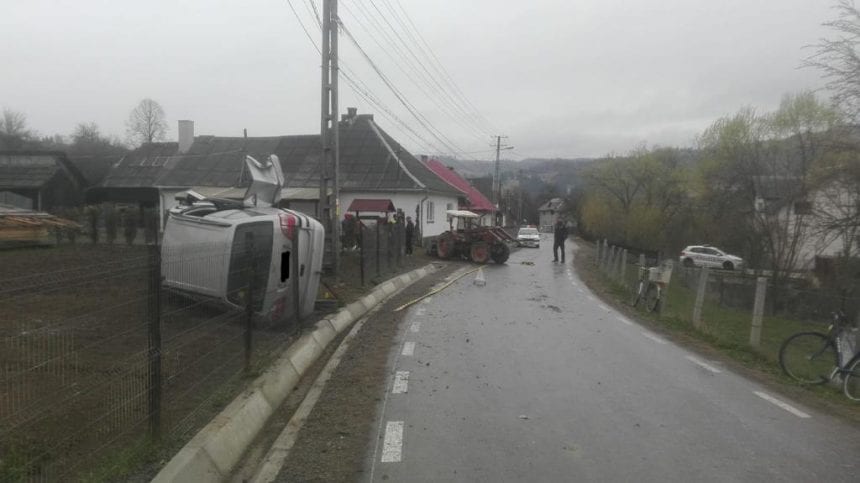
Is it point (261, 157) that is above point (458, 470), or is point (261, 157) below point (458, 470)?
above

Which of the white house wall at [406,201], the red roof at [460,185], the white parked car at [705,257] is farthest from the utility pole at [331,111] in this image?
the red roof at [460,185]

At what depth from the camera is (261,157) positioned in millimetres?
41875

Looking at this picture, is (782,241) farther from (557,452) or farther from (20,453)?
(20,453)

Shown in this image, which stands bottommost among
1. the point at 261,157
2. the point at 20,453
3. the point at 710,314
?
the point at 710,314

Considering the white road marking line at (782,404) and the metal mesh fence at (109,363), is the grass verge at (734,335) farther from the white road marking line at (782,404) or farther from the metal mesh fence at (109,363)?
the metal mesh fence at (109,363)

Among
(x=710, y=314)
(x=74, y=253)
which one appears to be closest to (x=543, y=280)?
(x=710, y=314)

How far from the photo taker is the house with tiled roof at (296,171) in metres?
37.1

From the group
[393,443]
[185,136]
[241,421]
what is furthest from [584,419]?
[185,136]

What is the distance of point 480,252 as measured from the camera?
29656mm

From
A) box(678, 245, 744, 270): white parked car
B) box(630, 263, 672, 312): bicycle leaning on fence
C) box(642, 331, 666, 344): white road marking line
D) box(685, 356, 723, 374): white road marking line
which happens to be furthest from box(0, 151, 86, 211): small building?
box(678, 245, 744, 270): white parked car

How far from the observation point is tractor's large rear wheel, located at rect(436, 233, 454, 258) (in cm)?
3033

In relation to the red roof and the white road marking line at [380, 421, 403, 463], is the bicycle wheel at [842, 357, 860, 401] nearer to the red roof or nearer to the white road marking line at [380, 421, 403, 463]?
the white road marking line at [380, 421, 403, 463]

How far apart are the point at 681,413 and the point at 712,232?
35.8 metres

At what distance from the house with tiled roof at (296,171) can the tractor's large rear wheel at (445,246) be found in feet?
20.8
